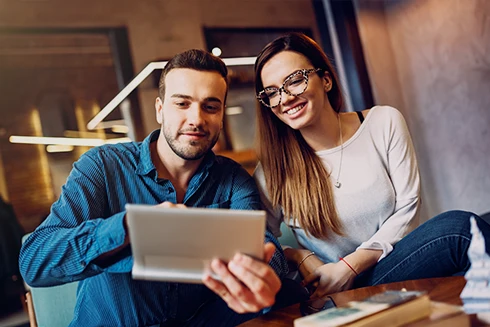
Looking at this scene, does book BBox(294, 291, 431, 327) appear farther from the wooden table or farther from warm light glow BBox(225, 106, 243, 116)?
warm light glow BBox(225, 106, 243, 116)

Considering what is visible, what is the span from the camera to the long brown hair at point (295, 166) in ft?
5.52

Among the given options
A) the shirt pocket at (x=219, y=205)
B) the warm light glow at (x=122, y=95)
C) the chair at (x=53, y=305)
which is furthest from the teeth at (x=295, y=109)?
the warm light glow at (x=122, y=95)

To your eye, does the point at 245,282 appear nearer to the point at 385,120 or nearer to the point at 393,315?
the point at 393,315

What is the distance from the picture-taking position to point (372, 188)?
5.53 feet

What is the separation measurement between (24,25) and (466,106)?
11.2 feet

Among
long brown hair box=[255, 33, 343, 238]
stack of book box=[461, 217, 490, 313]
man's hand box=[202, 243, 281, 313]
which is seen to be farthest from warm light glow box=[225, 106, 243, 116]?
stack of book box=[461, 217, 490, 313]

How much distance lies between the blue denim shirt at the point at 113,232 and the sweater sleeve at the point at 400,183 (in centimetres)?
44

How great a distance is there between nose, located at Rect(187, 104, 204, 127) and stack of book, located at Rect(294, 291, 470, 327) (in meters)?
0.84

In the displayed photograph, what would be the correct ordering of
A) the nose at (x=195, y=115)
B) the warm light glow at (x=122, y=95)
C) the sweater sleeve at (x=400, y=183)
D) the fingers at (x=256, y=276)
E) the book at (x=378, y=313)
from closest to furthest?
the book at (x=378, y=313) → the fingers at (x=256, y=276) → the nose at (x=195, y=115) → the sweater sleeve at (x=400, y=183) → the warm light glow at (x=122, y=95)

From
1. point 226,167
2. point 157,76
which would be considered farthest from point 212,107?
point 157,76

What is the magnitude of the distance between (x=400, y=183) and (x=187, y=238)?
3.53 ft

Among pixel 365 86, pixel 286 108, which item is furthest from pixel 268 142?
pixel 365 86

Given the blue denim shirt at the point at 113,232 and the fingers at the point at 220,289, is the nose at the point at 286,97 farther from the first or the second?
the fingers at the point at 220,289

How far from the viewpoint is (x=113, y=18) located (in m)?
3.72
